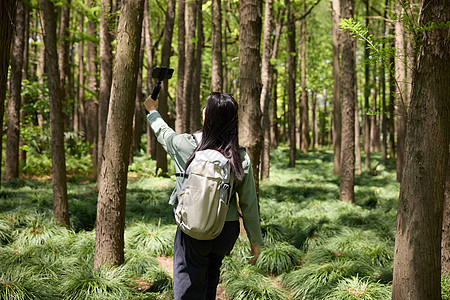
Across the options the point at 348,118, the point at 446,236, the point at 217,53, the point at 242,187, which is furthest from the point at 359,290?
the point at 217,53

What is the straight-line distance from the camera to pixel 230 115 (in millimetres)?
2812

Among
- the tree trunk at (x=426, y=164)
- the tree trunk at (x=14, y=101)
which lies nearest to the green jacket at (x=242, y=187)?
the tree trunk at (x=426, y=164)

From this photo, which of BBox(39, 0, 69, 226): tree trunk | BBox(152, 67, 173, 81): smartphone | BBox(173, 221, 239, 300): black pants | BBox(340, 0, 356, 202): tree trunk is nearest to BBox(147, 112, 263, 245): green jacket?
BBox(173, 221, 239, 300): black pants

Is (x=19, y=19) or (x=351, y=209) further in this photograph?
(x=19, y=19)

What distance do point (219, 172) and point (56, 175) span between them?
4.51m

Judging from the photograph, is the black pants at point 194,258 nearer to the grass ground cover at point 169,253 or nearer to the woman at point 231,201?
the woman at point 231,201

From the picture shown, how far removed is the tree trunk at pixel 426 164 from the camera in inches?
129

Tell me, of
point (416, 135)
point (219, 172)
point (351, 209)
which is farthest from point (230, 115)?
point (351, 209)

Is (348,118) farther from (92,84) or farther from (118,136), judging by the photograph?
(92,84)

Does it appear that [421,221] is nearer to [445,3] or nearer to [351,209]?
[445,3]

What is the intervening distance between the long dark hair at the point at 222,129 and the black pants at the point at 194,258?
0.48 metres

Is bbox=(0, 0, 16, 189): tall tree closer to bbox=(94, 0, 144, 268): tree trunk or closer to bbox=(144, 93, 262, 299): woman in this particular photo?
bbox=(94, 0, 144, 268): tree trunk

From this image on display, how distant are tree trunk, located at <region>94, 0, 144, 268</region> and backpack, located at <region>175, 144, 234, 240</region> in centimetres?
195

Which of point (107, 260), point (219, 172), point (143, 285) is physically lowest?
point (143, 285)
